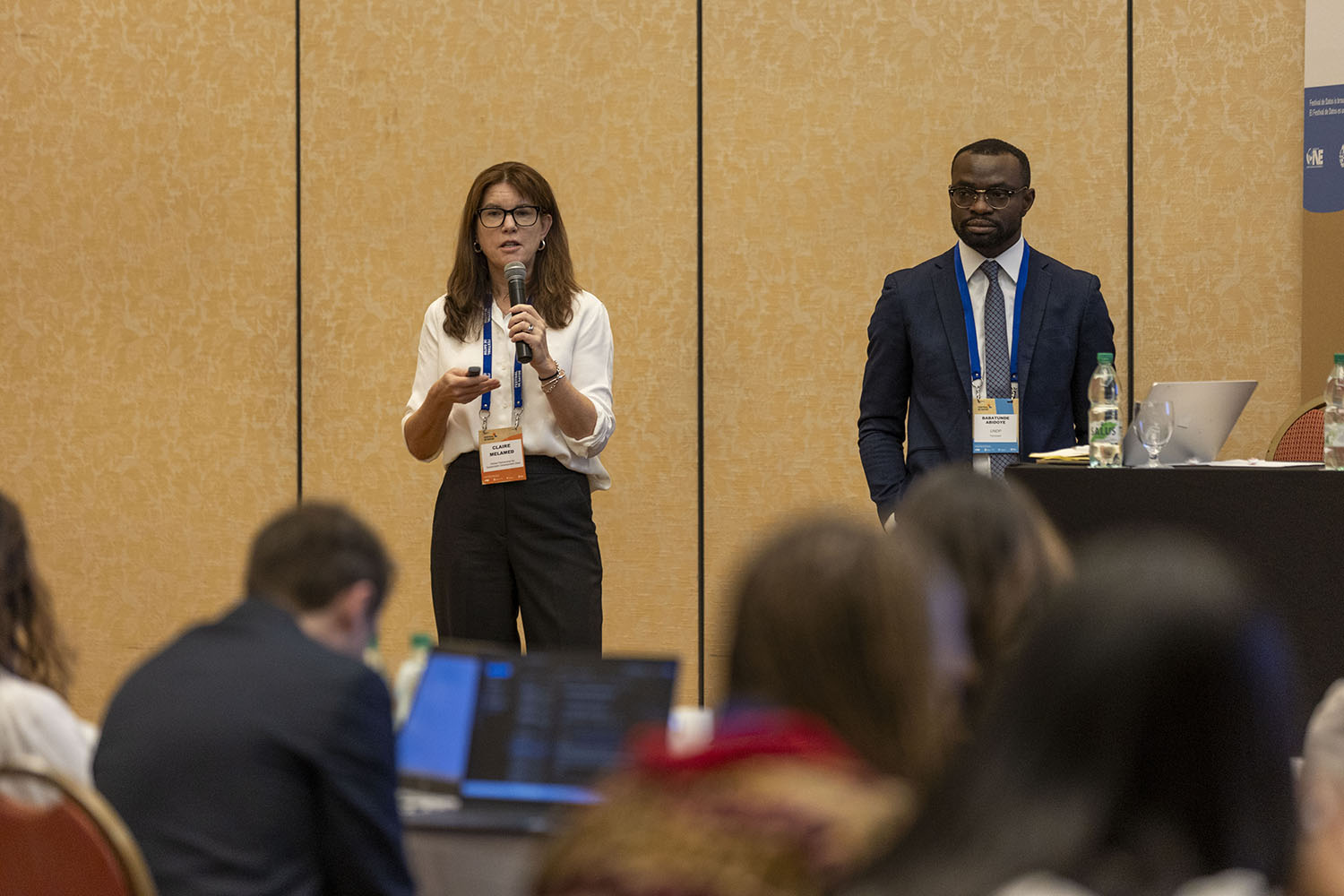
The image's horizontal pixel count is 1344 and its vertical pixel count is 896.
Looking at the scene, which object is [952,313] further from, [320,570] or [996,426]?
[320,570]

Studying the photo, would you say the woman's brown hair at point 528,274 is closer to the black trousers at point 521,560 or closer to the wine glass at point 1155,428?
the black trousers at point 521,560

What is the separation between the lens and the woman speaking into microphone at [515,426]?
11.8ft

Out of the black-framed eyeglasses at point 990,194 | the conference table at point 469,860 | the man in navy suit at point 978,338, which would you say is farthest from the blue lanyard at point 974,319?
the conference table at point 469,860

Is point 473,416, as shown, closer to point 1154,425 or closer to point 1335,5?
point 1154,425

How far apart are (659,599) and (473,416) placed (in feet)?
5.46

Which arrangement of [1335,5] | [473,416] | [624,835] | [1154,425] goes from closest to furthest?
[624,835]
[1154,425]
[473,416]
[1335,5]

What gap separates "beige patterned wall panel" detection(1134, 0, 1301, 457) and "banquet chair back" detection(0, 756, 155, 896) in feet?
13.1

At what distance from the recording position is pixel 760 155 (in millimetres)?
5051

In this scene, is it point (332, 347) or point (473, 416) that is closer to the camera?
point (473, 416)

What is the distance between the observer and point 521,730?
1.99 m

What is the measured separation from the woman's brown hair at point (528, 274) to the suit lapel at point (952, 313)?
39.4 inches

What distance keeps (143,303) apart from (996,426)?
3.45 meters

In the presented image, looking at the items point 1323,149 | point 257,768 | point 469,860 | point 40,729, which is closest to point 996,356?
Result: point 1323,149

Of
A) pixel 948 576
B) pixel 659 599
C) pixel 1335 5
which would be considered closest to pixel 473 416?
pixel 659 599
